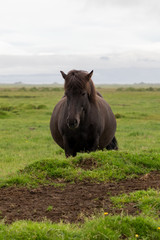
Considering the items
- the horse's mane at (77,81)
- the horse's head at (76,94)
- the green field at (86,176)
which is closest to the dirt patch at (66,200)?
the green field at (86,176)

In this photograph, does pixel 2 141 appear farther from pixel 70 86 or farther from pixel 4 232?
pixel 4 232

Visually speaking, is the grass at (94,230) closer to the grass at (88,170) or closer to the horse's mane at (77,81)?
the grass at (88,170)

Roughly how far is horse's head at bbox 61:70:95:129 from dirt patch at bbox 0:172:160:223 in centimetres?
135

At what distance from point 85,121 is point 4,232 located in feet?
12.9

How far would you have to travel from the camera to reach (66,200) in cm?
550

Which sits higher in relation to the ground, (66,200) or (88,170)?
(88,170)

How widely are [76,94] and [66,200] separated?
2.47 meters

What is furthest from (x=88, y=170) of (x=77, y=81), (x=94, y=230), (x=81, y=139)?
(x=94, y=230)

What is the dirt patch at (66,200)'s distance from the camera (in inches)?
192

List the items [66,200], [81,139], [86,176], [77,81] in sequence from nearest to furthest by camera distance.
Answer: [66,200] < [86,176] < [77,81] < [81,139]

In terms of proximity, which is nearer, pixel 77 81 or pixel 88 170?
pixel 88 170

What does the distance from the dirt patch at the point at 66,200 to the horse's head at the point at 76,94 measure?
135 centimetres

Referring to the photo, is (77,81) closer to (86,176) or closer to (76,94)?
(76,94)

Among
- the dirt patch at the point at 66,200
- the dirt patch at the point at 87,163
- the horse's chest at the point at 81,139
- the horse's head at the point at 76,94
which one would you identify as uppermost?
the horse's head at the point at 76,94
